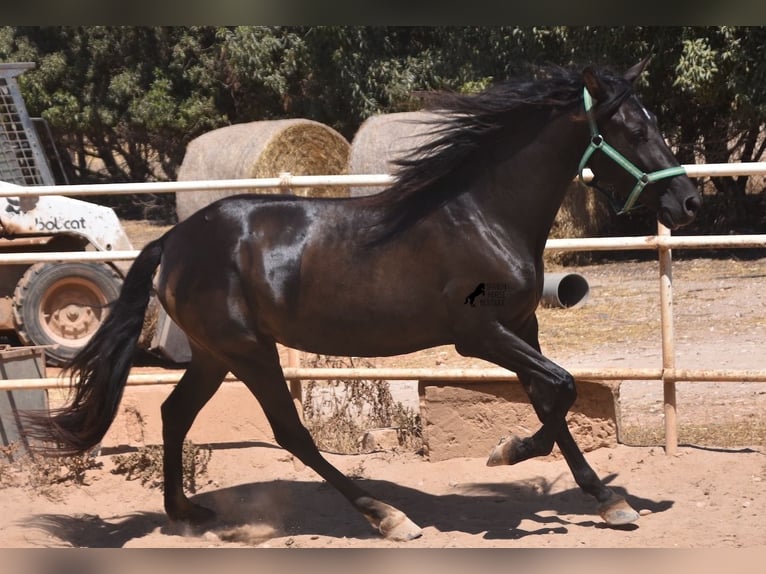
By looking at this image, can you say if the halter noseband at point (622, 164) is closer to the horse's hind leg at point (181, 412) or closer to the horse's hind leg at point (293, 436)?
the horse's hind leg at point (293, 436)

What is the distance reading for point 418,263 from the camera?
176 inches

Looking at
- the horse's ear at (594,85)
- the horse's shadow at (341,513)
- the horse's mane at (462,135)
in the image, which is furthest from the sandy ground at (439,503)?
the horse's ear at (594,85)

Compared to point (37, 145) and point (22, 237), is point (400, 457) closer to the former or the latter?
point (22, 237)

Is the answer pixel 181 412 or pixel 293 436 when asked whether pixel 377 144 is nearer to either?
pixel 181 412

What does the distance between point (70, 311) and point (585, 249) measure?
246 inches

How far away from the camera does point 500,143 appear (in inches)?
179

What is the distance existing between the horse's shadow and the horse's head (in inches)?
57.6

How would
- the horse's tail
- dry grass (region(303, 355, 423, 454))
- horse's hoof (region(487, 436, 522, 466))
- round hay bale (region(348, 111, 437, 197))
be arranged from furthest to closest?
round hay bale (region(348, 111, 437, 197)) < dry grass (region(303, 355, 423, 454)) < the horse's tail < horse's hoof (region(487, 436, 522, 466))

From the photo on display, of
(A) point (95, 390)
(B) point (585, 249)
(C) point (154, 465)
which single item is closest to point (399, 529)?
(A) point (95, 390)

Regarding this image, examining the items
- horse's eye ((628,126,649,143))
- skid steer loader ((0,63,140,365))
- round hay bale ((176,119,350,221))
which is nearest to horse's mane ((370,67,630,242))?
horse's eye ((628,126,649,143))

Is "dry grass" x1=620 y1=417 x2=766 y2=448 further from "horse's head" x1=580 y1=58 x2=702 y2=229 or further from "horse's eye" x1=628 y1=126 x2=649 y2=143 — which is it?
"horse's eye" x1=628 y1=126 x2=649 y2=143

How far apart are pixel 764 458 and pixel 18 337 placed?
736 cm

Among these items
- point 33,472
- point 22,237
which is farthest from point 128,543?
point 22,237

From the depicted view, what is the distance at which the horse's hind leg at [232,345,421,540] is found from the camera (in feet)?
14.9
